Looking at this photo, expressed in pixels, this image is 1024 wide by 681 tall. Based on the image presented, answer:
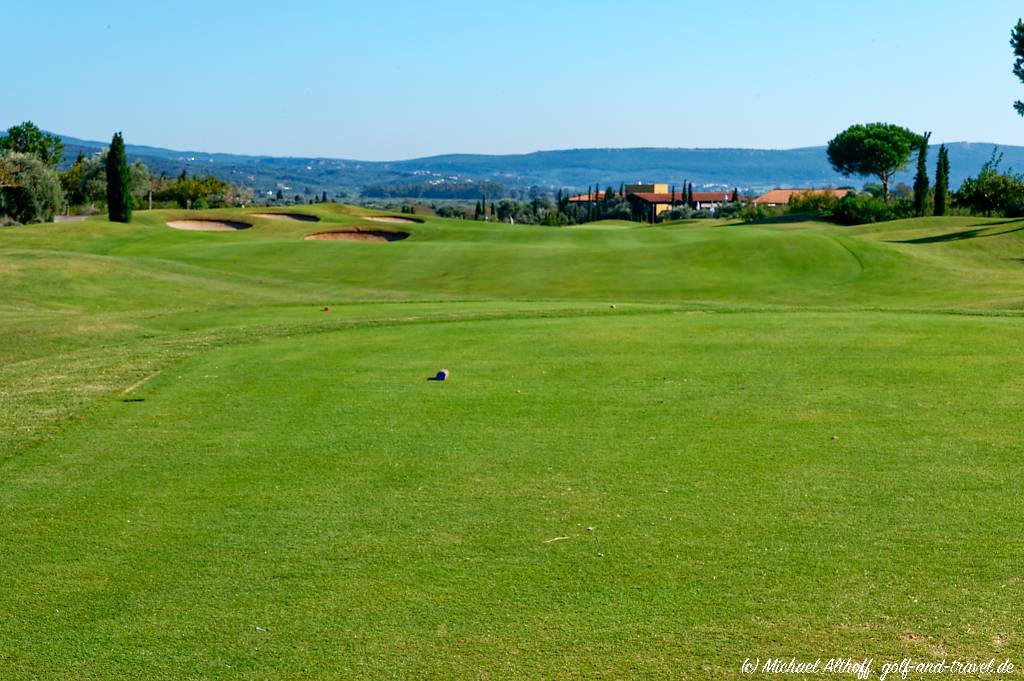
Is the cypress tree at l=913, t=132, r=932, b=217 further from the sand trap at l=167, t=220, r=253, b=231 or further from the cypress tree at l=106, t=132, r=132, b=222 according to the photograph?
the cypress tree at l=106, t=132, r=132, b=222

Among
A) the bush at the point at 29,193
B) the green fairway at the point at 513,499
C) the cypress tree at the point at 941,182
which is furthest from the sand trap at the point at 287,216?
the green fairway at the point at 513,499

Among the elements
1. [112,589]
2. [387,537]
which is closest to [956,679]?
[387,537]

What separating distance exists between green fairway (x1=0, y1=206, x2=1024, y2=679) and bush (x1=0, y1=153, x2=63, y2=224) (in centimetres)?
6383

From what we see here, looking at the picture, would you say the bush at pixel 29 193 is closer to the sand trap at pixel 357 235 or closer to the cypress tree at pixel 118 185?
the cypress tree at pixel 118 185

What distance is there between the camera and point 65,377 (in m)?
12.7

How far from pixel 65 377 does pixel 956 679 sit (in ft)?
36.3

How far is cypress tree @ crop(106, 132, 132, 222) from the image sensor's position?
6131 cm

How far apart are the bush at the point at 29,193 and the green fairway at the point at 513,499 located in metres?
63.8

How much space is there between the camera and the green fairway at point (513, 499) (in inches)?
195

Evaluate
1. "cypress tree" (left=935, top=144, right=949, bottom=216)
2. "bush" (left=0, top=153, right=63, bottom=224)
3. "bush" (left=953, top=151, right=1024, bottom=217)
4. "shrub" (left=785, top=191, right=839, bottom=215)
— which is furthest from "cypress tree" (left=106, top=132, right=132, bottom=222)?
"cypress tree" (left=935, top=144, right=949, bottom=216)

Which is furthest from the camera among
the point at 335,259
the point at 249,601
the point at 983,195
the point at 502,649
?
the point at 983,195

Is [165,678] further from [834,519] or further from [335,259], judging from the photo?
[335,259]

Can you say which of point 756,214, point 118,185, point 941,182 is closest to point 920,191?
point 941,182

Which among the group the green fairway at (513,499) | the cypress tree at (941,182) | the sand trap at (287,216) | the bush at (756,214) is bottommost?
the green fairway at (513,499)
